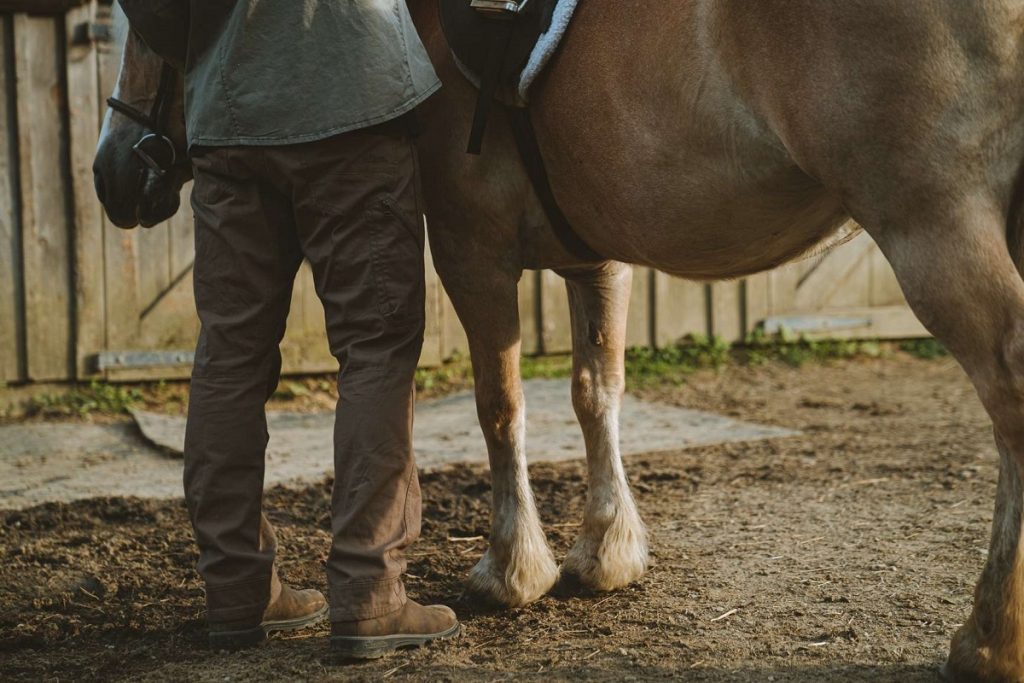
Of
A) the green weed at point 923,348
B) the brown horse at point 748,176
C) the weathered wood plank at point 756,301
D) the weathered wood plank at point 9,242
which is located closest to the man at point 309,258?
the brown horse at point 748,176

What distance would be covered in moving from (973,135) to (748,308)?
5.82 m

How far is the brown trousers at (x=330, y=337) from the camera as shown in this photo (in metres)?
2.70

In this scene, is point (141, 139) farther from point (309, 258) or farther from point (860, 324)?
point (860, 324)

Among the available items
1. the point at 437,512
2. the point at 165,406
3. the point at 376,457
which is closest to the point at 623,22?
the point at 376,457

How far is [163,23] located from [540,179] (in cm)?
101

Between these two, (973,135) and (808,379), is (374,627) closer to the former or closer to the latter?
(973,135)

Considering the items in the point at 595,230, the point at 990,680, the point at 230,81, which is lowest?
the point at 990,680

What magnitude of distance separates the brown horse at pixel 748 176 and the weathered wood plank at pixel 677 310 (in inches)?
175

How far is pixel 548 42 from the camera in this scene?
262 centimetres

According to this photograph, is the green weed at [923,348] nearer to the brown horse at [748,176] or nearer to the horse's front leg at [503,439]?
the brown horse at [748,176]

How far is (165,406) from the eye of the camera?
21.2 ft

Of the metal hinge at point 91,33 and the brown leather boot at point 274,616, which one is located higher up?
the metal hinge at point 91,33

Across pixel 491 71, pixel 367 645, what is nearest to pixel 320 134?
pixel 491 71

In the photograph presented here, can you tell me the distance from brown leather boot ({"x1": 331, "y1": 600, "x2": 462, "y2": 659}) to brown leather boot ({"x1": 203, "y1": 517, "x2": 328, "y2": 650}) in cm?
24
